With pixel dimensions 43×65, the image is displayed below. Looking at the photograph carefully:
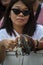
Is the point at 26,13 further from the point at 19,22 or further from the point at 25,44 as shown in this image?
the point at 25,44

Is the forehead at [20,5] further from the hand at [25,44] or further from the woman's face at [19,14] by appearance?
the hand at [25,44]

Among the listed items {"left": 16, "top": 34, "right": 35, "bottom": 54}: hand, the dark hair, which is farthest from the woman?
{"left": 16, "top": 34, "right": 35, "bottom": 54}: hand

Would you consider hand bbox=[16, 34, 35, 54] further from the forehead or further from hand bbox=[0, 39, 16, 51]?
the forehead

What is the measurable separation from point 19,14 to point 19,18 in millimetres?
40

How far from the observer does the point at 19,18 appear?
2.02 metres

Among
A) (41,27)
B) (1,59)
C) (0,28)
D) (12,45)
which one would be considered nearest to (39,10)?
(41,27)

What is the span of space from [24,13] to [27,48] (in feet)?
2.55

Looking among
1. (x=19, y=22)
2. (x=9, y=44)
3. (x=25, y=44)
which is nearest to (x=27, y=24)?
(x=19, y=22)

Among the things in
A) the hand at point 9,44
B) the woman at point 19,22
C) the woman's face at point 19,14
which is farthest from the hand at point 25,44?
the woman's face at point 19,14

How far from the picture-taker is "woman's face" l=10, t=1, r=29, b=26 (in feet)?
6.59

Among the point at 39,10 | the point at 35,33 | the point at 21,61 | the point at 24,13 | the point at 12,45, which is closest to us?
the point at 21,61

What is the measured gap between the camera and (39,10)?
8.61ft

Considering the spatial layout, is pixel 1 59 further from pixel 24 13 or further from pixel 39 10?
pixel 39 10

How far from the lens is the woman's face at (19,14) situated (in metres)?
2.01
